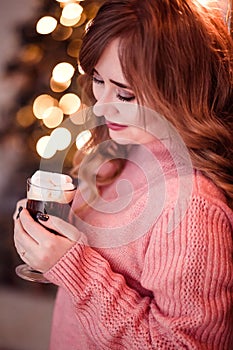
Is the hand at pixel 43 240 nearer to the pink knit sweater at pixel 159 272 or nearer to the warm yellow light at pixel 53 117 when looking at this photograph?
the pink knit sweater at pixel 159 272

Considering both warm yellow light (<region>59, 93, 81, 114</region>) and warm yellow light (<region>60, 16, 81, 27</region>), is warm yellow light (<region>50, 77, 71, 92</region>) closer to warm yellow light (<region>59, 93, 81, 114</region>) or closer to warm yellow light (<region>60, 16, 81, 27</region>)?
warm yellow light (<region>59, 93, 81, 114</region>)

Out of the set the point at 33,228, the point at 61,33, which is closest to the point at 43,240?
the point at 33,228

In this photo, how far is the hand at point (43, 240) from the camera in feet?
3.22

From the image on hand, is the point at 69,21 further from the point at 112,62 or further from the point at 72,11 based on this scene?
the point at 112,62

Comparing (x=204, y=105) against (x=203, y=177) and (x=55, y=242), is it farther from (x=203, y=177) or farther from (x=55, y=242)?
(x=55, y=242)

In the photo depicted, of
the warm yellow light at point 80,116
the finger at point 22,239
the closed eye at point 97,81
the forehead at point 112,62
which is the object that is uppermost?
the forehead at point 112,62

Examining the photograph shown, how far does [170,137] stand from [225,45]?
173 mm

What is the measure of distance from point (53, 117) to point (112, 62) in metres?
0.42

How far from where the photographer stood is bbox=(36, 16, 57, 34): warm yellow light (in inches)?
52.5

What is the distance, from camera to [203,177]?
96 centimetres

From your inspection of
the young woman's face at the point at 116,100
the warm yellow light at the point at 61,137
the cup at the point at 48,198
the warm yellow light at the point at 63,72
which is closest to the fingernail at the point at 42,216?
the cup at the point at 48,198

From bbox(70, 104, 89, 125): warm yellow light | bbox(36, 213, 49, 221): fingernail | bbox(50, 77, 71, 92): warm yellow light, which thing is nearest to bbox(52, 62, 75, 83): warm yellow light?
bbox(50, 77, 71, 92): warm yellow light

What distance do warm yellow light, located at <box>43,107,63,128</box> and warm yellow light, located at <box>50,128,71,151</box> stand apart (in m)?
0.02

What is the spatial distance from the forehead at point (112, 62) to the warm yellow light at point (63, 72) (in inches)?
14.9
